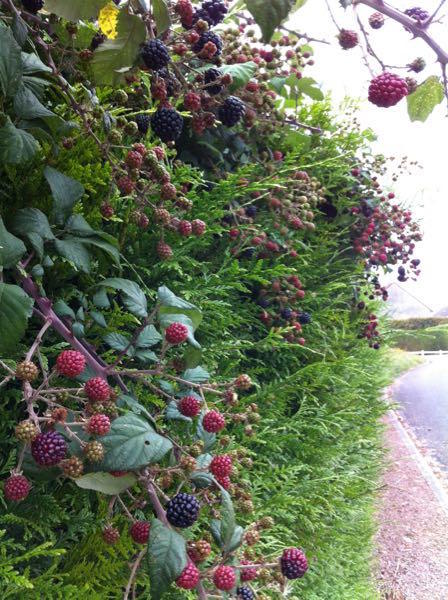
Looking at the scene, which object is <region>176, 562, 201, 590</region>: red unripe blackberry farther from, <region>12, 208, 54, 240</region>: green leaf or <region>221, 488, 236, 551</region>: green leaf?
<region>12, 208, 54, 240</region>: green leaf

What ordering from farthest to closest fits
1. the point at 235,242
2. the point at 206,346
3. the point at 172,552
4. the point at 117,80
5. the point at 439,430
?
the point at 439,430
the point at 235,242
the point at 206,346
the point at 117,80
the point at 172,552

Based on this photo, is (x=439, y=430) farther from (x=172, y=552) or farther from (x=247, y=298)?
(x=172, y=552)

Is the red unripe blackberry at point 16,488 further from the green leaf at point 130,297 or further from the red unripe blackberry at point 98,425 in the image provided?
the green leaf at point 130,297

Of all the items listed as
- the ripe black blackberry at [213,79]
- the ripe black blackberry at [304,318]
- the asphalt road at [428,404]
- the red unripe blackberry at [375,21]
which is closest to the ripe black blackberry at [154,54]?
the ripe black blackberry at [213,79]

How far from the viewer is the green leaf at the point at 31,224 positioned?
23.5 inches

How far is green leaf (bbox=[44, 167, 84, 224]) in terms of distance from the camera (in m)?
0.62

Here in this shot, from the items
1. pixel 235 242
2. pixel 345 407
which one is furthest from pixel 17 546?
pixel 345 407

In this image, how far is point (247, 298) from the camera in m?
1.26

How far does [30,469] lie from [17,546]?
119mm

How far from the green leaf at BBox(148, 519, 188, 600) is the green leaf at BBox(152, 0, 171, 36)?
0.53 metres

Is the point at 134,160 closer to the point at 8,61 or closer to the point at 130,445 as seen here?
the point at 8,61

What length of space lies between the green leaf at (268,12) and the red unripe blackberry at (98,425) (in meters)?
0.35

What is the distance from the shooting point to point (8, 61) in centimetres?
54

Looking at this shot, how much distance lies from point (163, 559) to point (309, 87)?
1.22 metres
